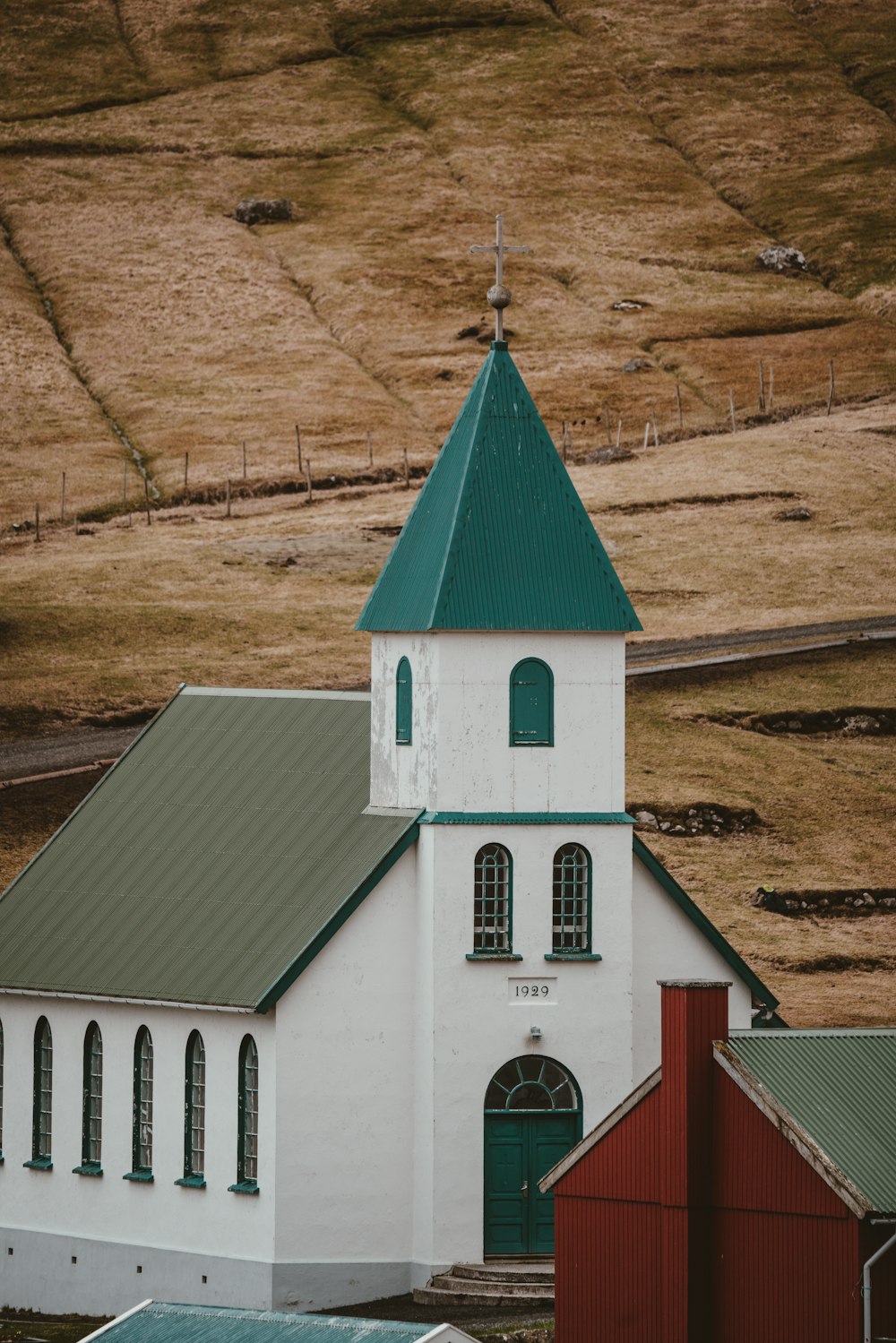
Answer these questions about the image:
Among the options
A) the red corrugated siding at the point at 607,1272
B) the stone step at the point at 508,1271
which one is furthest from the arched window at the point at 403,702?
the red corrugated siding at the point at 607,1272

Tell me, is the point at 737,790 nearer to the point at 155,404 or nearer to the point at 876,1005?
A: the point at 876,1005

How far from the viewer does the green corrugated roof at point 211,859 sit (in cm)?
4334

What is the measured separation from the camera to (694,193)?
17425 cm

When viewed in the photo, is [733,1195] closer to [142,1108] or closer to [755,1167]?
[755,1167]

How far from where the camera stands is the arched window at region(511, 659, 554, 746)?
43.3 m

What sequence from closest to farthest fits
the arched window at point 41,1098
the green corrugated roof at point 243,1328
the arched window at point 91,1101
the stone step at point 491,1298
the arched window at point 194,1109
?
the green corrugated roof at point 243,1328
the stone step at point 491,1298
the arched window at point 194,1109
the arched window at point 91,1101
the arched window at point 41,1098

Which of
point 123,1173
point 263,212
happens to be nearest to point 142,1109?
point 123,1173

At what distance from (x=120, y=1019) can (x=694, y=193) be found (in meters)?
136

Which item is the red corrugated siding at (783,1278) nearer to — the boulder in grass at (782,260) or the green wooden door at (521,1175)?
the green wooden door at (521,1175)

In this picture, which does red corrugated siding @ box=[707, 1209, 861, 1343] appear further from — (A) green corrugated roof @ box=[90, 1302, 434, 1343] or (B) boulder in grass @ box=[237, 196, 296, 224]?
(B) boulder in grass @ box=[237, 196, 296, 224]

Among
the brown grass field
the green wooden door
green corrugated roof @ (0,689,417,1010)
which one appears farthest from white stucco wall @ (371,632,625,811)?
the brown grass field

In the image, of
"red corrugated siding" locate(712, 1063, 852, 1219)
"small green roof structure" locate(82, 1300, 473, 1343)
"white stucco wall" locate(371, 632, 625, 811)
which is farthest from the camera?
"white stucco wall" locate(371, 632, 625, 811)

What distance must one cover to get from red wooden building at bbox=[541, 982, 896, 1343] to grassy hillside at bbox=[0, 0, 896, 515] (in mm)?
78755

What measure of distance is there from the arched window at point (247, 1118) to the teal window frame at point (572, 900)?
5.33 meters
